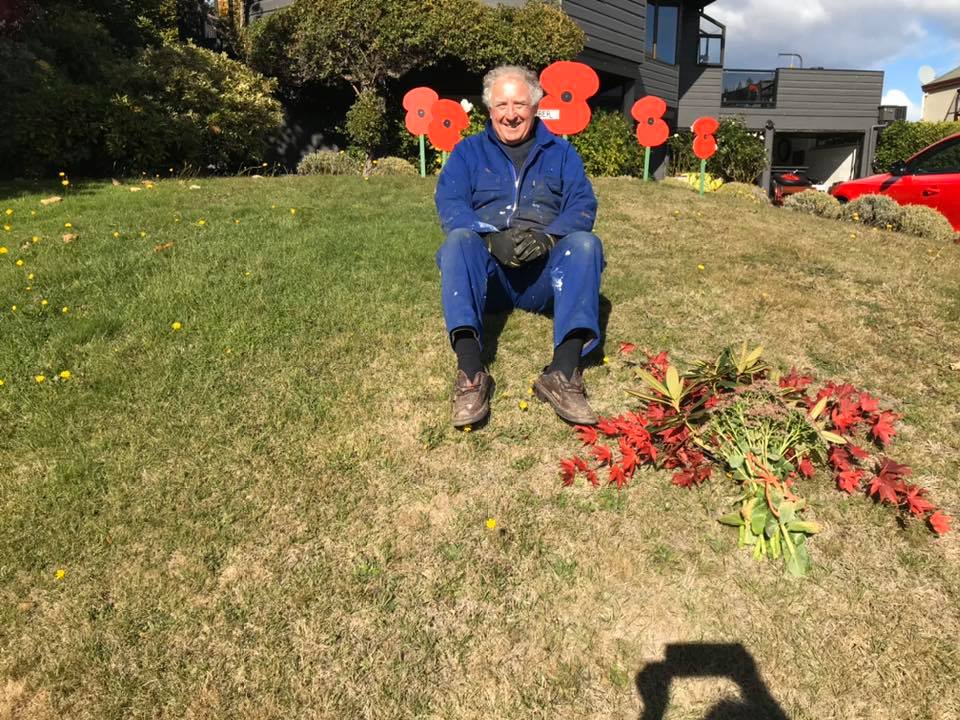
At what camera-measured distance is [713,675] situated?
78.4 inches

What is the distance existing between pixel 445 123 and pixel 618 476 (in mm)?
7597

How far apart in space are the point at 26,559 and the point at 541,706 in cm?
188

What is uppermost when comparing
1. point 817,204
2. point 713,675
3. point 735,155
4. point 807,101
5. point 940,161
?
point 807,101

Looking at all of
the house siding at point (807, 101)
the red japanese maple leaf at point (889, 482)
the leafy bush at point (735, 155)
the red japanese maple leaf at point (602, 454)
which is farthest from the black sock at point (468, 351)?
the house siding at point (807, 101)

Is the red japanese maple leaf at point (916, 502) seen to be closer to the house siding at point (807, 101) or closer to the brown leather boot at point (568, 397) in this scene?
the brown leather boot at point (568, 397)

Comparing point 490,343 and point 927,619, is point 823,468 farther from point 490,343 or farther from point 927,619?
point 490,343

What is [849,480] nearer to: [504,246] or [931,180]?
[504,246]

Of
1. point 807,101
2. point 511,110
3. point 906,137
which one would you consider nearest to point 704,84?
point 807,101

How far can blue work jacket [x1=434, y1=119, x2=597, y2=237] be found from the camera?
139 inches

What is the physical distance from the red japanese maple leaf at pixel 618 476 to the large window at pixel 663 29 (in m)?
17.6

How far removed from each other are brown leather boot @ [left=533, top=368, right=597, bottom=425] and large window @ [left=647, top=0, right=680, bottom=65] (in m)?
17.2

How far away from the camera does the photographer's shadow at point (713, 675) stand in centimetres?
189

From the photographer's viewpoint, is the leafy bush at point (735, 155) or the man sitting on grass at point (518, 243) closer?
the man sitting on grass at point (518, 243)

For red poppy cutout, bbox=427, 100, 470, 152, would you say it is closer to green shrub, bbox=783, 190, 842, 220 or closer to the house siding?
green shrub, bbox=783, 190, 842, 220
